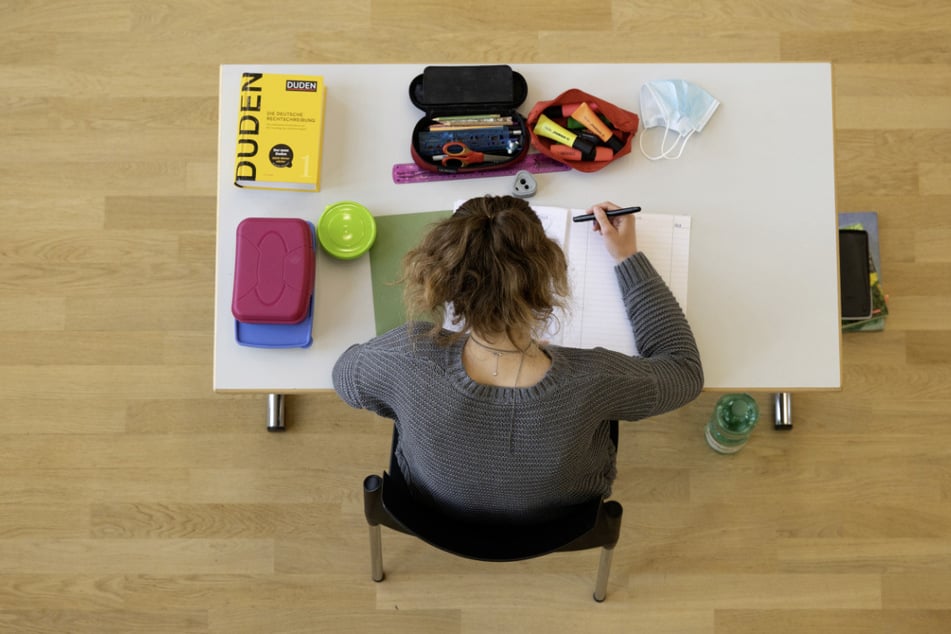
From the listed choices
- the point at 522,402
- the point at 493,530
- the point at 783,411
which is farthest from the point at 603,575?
the point at 522,402

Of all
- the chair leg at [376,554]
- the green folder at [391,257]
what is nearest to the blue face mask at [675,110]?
the green folder at [391,257]

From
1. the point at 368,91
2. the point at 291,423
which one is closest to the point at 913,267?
the point at 368,91

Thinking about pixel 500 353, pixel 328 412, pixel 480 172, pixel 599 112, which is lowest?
pixel 328 412

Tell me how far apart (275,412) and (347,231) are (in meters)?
0.76

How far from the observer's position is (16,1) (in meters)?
2.20

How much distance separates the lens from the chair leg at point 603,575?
174 centimetres

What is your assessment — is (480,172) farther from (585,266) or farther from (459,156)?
(585,266)

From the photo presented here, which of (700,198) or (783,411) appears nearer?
(700,198)

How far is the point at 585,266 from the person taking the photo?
1390mm

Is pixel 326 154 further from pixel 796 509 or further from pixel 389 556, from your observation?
pixel 796 509

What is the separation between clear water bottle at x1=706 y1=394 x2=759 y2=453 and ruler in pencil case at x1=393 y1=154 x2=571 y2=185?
32.8 inches

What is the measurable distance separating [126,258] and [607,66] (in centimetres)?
133

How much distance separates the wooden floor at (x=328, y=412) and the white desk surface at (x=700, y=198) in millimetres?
675

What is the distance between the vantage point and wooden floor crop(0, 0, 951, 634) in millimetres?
1938
